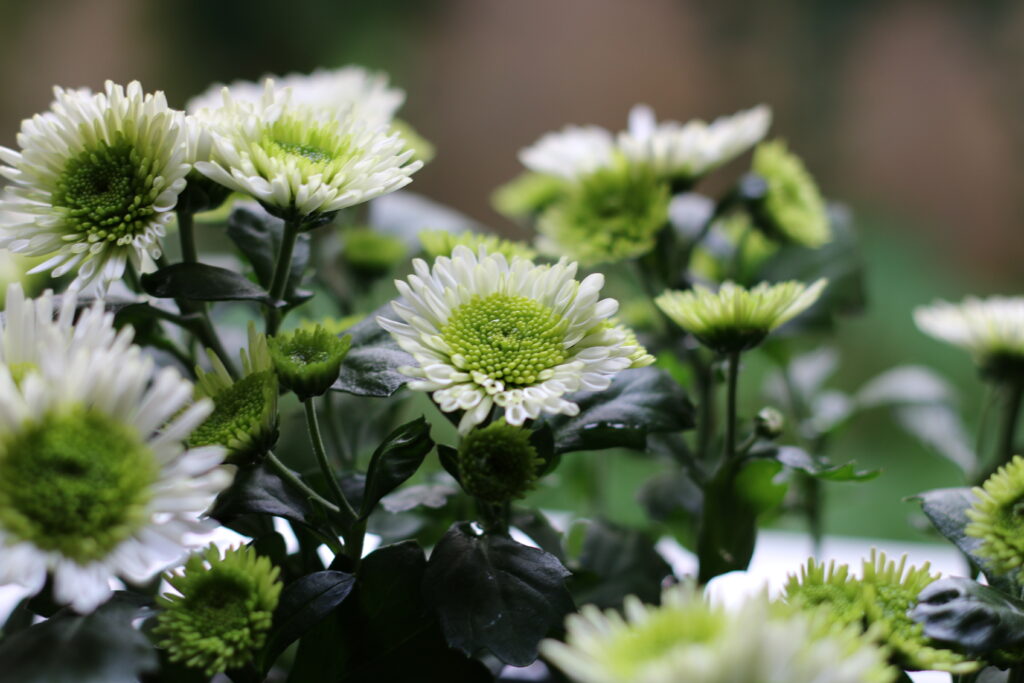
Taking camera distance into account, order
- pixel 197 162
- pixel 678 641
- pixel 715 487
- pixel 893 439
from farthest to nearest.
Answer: pixel 893 439 → pixel 715 487 → pixel 197 162 → pixel 678 641

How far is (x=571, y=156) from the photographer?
0.72m

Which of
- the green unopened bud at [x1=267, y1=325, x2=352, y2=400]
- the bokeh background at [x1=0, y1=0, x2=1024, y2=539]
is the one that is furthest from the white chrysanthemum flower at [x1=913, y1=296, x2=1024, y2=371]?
the bokeh background at [x1=0, y1=0, x2=1024, y2=539]

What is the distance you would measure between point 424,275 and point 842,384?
119 centimetres

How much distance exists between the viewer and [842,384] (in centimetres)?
149

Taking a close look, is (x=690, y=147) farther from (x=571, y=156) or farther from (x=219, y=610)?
(x=219, y=610)

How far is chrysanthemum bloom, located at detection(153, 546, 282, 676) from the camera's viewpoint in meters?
0.40

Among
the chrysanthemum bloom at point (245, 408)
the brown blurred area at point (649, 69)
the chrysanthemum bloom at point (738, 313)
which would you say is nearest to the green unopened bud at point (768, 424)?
the chrysanthemum bloom at point (738, 313)

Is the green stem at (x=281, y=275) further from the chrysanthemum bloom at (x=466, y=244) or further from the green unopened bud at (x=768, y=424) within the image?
the green unopened bud at (x=768, y=424)

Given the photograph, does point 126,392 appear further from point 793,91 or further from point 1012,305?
point 793,91

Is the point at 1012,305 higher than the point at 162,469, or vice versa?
the point at 1012,305

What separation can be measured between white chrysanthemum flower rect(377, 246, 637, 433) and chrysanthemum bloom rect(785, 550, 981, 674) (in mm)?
143

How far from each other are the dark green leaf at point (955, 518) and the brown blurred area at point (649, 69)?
106 cm

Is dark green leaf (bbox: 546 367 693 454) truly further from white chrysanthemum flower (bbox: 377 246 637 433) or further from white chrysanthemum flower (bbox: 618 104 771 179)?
white chrysanthemum flower (bbox: 618 104 771 179)

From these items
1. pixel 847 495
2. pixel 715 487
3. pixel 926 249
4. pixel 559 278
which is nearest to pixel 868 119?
pixel 926 249
